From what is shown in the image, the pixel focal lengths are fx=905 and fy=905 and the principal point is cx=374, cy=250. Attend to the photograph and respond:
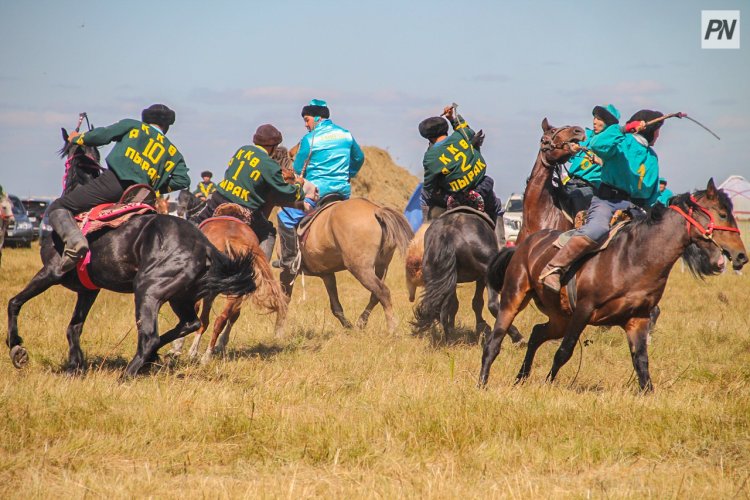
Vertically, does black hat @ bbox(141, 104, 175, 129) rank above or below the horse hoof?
above

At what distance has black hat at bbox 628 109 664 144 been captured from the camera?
8.69 metres

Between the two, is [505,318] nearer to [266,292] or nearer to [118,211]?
[266,292]

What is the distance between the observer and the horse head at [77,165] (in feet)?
29.3

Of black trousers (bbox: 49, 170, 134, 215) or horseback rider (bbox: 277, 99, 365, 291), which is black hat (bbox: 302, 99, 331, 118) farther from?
black trousers (bbox: 49, 170, 134, 215)

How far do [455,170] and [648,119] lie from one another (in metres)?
2.56

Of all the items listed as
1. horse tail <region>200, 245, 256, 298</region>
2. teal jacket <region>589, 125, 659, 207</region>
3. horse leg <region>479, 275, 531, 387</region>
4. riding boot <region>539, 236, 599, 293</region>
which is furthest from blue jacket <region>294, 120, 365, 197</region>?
riding boot <region>539, 236, 599, 293</region>

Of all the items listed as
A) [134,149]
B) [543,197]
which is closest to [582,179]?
[543,197]

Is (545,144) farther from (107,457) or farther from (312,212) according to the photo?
(107,457)

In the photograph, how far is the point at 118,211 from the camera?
840cm

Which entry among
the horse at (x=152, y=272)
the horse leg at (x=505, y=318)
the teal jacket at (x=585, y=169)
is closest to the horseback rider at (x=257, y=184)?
the horse at (x=152, y=272)

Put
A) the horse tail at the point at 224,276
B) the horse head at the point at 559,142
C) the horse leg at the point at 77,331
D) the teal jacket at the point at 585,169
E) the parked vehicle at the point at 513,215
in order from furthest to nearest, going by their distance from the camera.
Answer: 1. the parked vehicle at the point at 513,215
2. the teal jacket at the point at 585,169
3. the horse head at the point at 559,142
4. the horse leg at the point at 77,331
5. the horse tail at the point at 224,276

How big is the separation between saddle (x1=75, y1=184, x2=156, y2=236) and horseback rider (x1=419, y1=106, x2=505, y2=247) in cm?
386

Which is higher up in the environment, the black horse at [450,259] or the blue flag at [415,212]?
the blue flag at [415,212]

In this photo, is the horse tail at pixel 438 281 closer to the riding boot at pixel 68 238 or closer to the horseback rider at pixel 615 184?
the horseback rider at pixel 615 184
